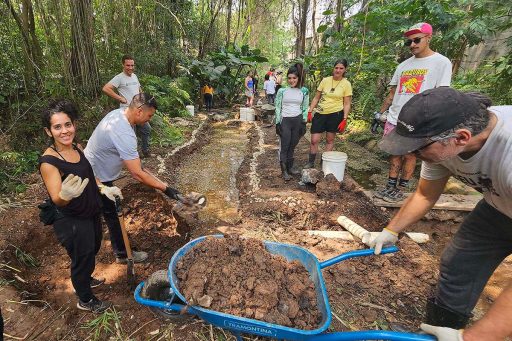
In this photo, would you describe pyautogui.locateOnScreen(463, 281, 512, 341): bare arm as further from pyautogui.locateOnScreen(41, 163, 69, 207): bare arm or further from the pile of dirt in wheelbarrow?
pyautogui.locateOnScreen(41, 163, 69, 207): bare arm

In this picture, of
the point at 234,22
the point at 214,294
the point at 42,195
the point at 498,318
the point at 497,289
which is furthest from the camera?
the point at 234,22

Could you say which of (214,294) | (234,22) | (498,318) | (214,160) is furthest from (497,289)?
(234,22)

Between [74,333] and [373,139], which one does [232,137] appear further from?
[74,333]

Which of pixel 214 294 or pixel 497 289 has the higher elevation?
pixel 214 294

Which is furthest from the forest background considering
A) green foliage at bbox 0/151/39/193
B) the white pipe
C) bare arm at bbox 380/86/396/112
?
the white pipe

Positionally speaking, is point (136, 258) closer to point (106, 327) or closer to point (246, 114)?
point (106, 327)

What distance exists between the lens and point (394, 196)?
4.20 m

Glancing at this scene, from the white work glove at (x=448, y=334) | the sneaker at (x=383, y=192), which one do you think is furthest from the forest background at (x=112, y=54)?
the white work glove at (x=448, y=334)

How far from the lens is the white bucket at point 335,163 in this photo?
4.66 m

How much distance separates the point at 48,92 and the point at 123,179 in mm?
2340

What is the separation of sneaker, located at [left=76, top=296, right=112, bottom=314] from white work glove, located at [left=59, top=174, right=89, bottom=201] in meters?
1.02

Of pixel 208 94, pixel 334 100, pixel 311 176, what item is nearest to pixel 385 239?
pixel 311 176

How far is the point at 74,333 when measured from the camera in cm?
226

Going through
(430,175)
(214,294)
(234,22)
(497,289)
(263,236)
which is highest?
(234,22)
